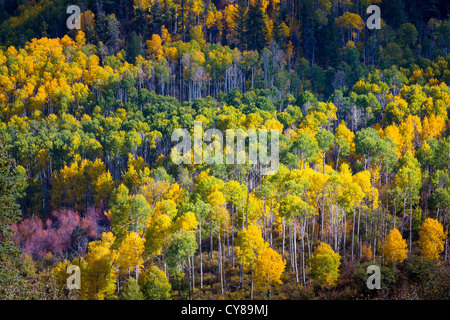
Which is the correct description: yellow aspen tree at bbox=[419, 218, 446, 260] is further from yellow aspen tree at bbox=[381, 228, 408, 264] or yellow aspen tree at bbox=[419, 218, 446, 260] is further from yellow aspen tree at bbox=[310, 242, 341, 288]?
yellow aspen tree at bbox=[310, 242, 341, 288]

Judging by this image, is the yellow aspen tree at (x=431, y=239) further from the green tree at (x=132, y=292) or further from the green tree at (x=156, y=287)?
the green tree at (x=132, y=292)

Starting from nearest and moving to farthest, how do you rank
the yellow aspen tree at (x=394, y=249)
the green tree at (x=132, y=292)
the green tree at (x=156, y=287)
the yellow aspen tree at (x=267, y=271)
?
the green tree at (x=132, y=292) → the green tree at (x=156, y=287) → the yellow aspen tree at (x=267, y=271) → the yellow aspen tree at (x=394, y=249)

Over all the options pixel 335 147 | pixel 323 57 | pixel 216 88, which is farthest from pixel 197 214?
pixel 323 57

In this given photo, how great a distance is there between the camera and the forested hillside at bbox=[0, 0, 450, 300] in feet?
176

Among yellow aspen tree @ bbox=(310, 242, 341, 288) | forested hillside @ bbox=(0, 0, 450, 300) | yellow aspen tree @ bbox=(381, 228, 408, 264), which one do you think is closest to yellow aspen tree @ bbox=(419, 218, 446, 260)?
forested hillside @ bbox=(0, 0, 450, 300)

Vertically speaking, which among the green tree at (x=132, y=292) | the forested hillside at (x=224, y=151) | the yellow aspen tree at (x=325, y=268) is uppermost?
the forested hillside at (x=224, y=151)

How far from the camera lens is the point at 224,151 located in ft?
251

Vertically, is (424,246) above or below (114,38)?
below

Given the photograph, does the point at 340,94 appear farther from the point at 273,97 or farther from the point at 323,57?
the point at 323,57

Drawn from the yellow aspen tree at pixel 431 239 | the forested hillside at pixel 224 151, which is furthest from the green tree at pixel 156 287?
the yellow aspen tree at pixel 431 239

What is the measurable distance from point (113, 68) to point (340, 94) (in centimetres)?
5619

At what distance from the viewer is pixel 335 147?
81312mm

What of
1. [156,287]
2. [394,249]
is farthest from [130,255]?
[394,249]

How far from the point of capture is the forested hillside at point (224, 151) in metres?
53.8
